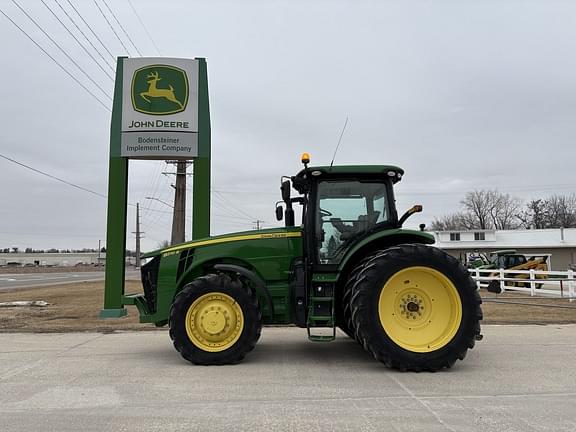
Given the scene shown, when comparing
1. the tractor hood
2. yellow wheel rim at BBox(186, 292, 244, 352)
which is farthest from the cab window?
yellow wheel rim at BBox(186, 292, 244, 352)

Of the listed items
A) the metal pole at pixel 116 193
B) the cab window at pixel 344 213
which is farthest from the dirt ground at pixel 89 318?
the cab window at pixel 344 213

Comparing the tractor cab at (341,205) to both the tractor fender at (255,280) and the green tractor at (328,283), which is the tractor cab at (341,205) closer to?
the green tractor at (328,283)

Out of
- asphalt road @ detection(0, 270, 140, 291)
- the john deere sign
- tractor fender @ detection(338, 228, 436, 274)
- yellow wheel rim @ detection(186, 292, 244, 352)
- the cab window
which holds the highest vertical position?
the john deere sign

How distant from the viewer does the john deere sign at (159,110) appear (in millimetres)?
12297

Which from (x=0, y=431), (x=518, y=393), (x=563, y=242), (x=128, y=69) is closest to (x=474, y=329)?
(x=518, y=393)

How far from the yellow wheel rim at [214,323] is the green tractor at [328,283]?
0.04 ft

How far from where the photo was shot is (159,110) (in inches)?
487

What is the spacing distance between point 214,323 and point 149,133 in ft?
24.1

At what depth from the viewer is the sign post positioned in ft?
40.3

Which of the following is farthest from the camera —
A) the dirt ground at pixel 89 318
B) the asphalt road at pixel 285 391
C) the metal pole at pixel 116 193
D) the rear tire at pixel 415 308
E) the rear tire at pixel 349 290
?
the metal pole at pixel 116 193

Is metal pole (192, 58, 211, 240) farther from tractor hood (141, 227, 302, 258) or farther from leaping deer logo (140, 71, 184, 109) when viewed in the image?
tractor hood (141, 227, 302, 258)

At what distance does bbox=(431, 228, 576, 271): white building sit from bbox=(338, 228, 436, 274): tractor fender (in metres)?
35.5

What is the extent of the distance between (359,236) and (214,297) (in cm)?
204

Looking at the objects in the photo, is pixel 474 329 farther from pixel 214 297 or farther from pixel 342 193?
pixel 214 297
